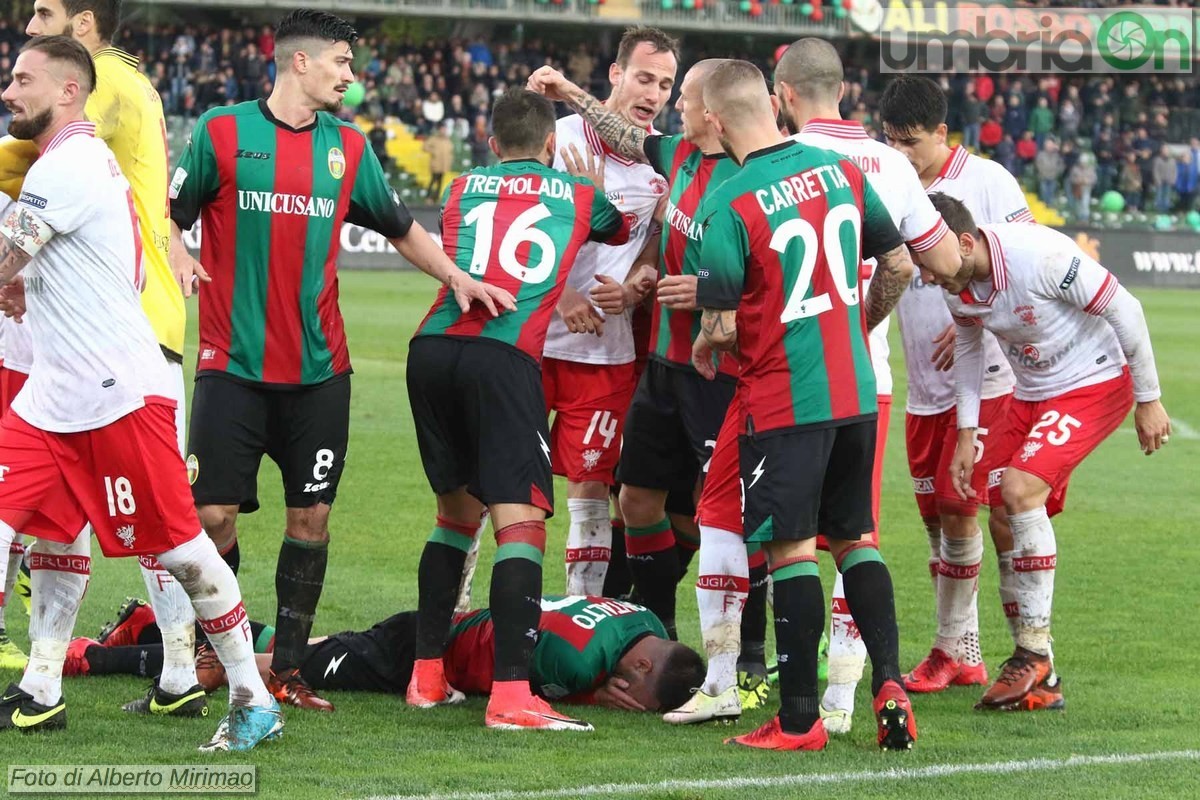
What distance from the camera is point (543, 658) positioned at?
6.36m

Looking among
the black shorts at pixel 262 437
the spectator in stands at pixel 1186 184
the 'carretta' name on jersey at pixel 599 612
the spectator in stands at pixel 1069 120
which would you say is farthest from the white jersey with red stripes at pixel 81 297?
the spectator in stands at pixel 1069 120

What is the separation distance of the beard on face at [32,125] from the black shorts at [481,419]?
1.60 metres

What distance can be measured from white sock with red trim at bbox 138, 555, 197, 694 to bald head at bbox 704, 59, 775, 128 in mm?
2556

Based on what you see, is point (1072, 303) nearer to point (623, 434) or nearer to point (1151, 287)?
point (623, 434)

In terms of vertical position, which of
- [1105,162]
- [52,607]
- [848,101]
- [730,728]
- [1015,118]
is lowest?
[730,728]

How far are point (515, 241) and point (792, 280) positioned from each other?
1279 millimetres

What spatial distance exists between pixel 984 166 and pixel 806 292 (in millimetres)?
2288

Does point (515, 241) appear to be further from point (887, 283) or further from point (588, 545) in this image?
point (588, 545)

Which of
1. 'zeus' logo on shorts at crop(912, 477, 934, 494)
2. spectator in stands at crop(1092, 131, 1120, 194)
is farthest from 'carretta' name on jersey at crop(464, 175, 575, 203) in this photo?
spectator in stands at crop(1092, 131, 1120, 194)

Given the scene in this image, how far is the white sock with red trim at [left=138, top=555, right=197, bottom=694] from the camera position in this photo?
588 cm

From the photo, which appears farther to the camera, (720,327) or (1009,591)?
(1009,591)

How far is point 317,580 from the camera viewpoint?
6352 millimetres

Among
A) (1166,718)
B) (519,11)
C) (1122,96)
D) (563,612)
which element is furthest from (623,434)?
(1122,96)

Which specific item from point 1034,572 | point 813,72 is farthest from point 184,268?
point 1034,572
